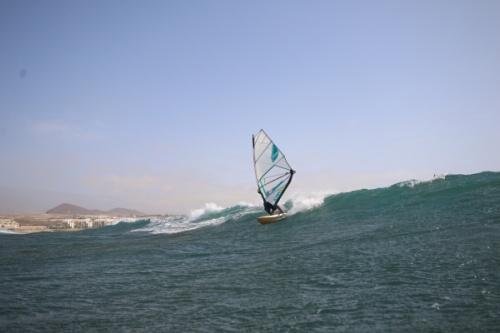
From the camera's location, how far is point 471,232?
35.5 ft

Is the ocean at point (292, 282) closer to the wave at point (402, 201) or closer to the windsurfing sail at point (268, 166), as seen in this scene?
the wave at point (402, 201)

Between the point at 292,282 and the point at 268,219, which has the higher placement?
the point at 268,219

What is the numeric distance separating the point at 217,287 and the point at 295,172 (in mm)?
16358

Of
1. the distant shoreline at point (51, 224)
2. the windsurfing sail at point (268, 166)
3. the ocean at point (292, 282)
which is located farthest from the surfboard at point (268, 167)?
the distant shoreline at point (51, 224)

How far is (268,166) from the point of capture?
81.7 ft

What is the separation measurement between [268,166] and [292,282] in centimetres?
1693

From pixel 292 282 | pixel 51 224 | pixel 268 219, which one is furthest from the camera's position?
pixel 51 224

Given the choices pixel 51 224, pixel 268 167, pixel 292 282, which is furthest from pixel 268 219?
pixel 51 224

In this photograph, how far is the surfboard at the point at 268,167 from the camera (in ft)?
79.9

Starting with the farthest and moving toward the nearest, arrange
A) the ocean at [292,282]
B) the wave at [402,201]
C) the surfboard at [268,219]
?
the surfboard at [268,219], the wave at [402,201], the ocean at [292,282]

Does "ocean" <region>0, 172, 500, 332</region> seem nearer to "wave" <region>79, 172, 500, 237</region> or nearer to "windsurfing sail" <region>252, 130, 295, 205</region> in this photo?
"wave" <region>79, 172, 500, 237</region>

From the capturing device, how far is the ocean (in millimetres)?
5844

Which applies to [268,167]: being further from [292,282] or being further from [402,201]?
[292,282]

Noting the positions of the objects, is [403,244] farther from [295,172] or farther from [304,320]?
[295,172]
